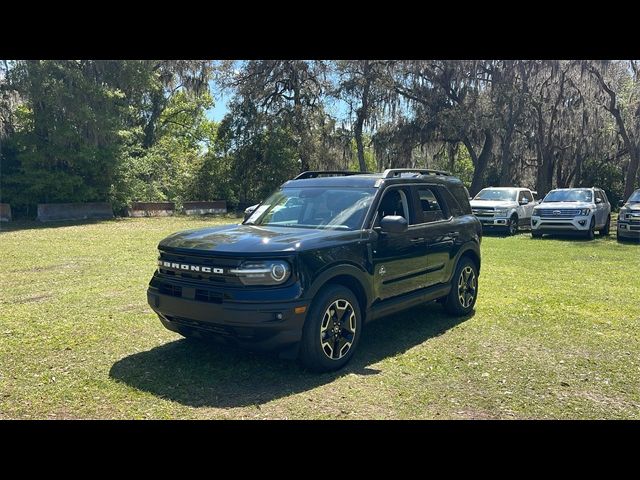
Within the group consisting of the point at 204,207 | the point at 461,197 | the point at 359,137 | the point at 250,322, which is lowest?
the point at 250,322

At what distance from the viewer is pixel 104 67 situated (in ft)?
86.0

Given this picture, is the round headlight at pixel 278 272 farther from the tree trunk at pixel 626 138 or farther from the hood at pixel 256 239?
the tree trunk at pixel 626 138

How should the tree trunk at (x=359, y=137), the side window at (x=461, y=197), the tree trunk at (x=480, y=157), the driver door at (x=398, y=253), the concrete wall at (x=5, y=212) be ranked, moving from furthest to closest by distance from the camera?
1. the tree trunk at (x=359, y=137)
2. the tree trunk at (x=480, y=157)
3. the concrete wall at (x=5, y=212)
4. the side window at (x=461, y=197)
5. the driver door at (x=398, y=253)

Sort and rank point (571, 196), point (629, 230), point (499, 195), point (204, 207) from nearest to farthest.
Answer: point (629, 230) < point (571, 196) < point (499, 195) < point (204, 207)

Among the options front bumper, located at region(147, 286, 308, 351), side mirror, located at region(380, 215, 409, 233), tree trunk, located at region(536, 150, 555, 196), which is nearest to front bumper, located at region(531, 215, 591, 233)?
side mirror, located at region(380, 215, 409, 233)

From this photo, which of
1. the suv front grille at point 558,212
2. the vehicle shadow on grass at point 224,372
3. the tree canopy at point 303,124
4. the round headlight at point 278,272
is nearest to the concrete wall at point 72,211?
the tree canopy at point 303,124

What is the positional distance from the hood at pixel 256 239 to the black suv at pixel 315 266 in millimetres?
11

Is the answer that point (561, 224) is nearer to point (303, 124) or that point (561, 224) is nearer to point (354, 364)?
point (354, 364)

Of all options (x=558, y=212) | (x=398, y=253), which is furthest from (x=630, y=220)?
(x=398, y=253)

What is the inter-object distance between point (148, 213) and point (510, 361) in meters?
26.1

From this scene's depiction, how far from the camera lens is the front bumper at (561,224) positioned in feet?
56.6

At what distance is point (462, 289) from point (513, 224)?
43.8 feet

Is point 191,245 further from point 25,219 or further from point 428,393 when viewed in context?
point 25,219

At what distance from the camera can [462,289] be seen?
7.23 m
